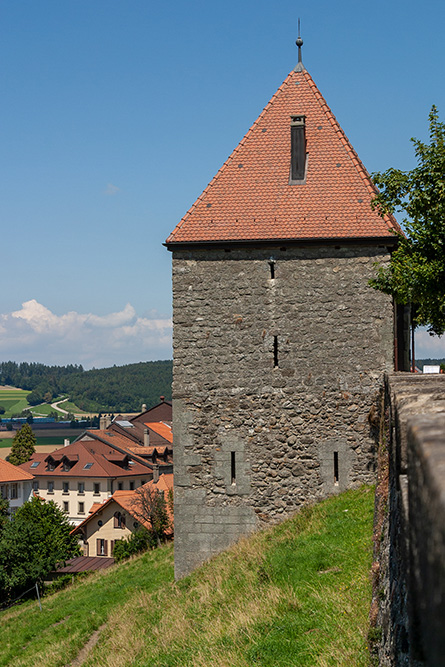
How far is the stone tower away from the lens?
14.5 meters

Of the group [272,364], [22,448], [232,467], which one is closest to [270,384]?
[272,364]

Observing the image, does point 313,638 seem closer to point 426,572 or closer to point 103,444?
point 426,572

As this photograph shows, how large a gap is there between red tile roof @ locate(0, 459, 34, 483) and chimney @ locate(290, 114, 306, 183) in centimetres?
5482

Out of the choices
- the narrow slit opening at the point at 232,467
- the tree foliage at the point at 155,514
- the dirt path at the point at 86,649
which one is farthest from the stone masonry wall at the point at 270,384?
the tree foliage at the point at 155,514

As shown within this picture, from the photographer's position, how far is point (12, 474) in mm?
65438

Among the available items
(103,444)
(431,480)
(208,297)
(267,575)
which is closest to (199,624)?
(267,575)

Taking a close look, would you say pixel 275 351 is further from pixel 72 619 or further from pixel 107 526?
pixel 107 526

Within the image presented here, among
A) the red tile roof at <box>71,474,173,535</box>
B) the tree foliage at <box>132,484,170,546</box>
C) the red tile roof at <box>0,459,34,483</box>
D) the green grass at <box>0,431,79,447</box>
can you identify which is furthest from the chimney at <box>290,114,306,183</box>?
the green grass at <box>0,431,79,447</box>

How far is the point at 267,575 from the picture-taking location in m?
9.55

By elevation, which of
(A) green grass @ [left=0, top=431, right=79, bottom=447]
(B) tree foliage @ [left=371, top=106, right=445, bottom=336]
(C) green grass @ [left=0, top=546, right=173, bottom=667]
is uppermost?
(B) tree foliage @ [left=371, top=106, right=445, bottom=336]

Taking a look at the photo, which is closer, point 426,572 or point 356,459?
point 426,572

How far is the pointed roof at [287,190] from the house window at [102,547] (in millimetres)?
40529

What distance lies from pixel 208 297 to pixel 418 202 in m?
4.50

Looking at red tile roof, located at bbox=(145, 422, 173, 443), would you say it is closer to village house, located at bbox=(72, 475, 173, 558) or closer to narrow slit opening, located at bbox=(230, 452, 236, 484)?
village house, located at bbox=(72, 475, 173, 558)
